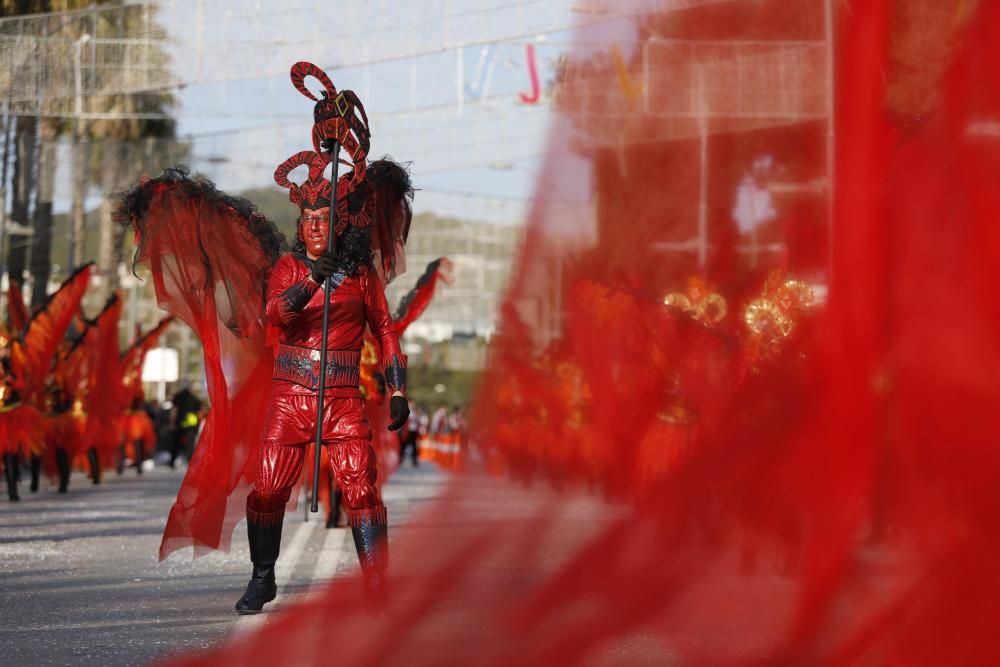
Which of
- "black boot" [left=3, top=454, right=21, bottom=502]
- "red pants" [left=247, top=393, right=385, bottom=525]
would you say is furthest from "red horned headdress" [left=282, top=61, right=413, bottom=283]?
"black boot" [left=3, top=454, right=21, bottom=502]

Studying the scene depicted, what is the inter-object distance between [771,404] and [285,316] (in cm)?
344

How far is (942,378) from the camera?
16.5 feet

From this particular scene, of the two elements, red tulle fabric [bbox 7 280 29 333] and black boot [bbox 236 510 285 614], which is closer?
black boot [bbox 236 510 285 614]

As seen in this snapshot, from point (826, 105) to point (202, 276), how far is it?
4.80 meters

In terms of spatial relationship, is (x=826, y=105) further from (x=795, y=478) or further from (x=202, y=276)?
(x=202, y=276)

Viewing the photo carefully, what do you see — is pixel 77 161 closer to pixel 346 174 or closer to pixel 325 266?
pixel 346 174

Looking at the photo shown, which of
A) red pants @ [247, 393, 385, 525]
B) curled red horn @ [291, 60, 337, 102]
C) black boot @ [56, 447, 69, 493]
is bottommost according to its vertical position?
black boot @ [56, 447, 69, 493]

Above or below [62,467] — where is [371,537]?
above

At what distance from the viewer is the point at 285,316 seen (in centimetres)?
834

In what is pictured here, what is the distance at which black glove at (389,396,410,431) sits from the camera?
26.9ft

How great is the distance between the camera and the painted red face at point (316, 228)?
8.48 metres

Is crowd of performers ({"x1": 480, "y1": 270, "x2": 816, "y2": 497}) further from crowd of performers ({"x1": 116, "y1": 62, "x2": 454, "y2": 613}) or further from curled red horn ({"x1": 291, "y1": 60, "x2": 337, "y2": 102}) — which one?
curled red horn ({"x1": 291, "y1": 60, "x2": 337, "y2": 102})

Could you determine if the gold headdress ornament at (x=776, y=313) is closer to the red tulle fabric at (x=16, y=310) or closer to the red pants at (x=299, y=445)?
the red pants at (x=299, y=445)

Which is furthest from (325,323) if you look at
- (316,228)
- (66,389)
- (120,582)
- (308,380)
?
(66,389)
